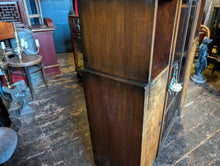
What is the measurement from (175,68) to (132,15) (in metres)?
0.78

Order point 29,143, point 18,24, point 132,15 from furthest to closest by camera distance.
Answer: point 18,24, point 29,143, point 132,15

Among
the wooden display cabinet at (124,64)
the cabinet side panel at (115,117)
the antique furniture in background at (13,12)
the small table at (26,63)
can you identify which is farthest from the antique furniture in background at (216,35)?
the antique furniture in background at (13,12)

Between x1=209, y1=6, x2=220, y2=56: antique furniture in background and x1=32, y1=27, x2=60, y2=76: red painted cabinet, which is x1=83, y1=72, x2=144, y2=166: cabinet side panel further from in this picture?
x1=209, y1=6, x2=220, y2=56: antique furniture in background

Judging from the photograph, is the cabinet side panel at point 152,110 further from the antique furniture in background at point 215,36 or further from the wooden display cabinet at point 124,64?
the antique furniture in background at point 215,36

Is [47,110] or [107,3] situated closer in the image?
[107,3]

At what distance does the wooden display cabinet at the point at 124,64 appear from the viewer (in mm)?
751

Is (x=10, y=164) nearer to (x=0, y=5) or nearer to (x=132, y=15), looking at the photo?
Answer: (x=132, y=15)

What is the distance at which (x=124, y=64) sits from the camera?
860 millimetres

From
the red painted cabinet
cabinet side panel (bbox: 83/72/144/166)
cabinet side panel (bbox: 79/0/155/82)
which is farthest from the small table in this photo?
cabinet side panel (bbox: 79/0/155/82)

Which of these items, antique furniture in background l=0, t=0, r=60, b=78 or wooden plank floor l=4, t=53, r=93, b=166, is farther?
antique furniture in background l=0, t=0, r=60, b=78

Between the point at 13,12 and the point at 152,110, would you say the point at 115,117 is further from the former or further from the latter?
the point at 13,12

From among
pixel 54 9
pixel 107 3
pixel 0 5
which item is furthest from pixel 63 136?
pixel 54 9

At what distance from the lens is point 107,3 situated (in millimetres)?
778

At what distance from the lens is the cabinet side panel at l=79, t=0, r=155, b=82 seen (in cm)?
72
